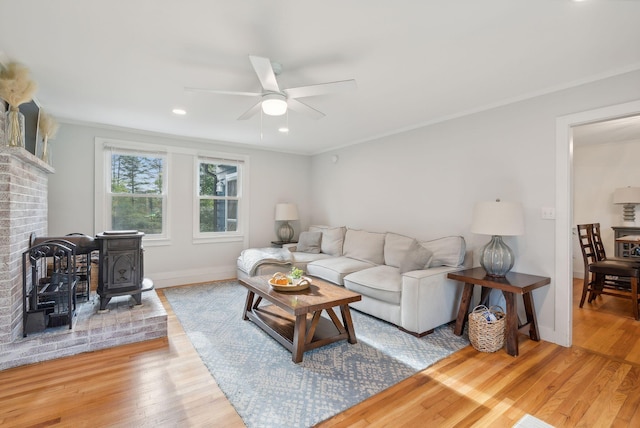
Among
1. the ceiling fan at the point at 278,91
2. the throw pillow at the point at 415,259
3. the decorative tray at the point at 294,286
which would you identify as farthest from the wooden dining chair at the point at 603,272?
the ceiling fan at the point at 278,91

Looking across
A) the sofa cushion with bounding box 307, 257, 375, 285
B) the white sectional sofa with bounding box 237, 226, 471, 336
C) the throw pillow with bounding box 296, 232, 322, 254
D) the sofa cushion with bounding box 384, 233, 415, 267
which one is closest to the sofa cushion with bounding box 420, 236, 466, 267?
the white sectional sofa with bounding box 237, 226, 471, 336

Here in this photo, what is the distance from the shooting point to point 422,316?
9.52ft

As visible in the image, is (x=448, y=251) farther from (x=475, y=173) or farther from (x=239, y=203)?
(x=239, y=203)

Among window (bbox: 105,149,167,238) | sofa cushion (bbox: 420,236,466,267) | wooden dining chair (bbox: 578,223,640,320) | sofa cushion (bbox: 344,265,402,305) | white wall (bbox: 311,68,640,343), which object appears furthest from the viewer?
window (bbox: 105,149,167,238)

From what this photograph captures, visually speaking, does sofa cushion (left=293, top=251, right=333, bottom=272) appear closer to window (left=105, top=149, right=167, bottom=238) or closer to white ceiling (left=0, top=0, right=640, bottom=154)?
window (left=105, top=149, right=167, bottom=238)

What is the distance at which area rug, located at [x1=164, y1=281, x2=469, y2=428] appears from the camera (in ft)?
6.23

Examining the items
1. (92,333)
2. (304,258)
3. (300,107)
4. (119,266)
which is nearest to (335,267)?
(304,258)

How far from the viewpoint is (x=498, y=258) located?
283cm

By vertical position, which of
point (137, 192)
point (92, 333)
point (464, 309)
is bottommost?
point (92, 333)

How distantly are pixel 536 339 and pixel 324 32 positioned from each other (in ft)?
10.4

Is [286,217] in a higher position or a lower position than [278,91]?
lower

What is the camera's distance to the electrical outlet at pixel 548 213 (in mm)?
2787

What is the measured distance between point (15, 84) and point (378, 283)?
3.41m

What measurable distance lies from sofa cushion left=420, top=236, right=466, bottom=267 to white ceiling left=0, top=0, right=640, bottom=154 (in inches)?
57.9
